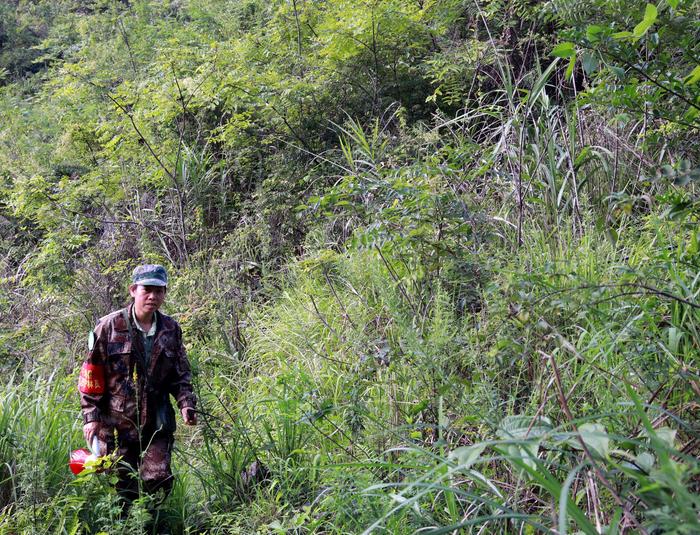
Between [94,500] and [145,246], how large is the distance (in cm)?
462

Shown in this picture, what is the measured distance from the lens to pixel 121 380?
456cm

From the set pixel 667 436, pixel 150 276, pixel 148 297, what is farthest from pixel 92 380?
pixel 667 436

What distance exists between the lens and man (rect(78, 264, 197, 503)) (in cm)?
448

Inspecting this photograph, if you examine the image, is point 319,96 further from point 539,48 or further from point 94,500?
point 94,500

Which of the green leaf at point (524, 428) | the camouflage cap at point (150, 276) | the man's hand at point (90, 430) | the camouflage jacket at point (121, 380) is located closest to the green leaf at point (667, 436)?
the green leaf at point (524, 428)

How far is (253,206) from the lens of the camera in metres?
8.54

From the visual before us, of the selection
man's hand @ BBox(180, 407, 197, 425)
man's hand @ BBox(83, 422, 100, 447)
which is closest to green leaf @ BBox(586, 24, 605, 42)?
man's hand @ BBox(180, 407, 197, 425)

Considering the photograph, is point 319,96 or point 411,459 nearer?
point 411,459

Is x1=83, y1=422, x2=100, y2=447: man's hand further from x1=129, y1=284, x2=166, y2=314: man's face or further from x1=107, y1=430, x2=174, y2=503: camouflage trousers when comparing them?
x1=129, y1=284, x2=166, y2=314: man's face

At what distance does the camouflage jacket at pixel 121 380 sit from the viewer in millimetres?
4504

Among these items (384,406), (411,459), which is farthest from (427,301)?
(411,459)

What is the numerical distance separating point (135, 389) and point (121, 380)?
120 mm

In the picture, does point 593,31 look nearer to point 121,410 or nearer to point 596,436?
point 596,436

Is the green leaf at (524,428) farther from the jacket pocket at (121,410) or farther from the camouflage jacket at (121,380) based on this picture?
the jacket pocket at (121,410)
